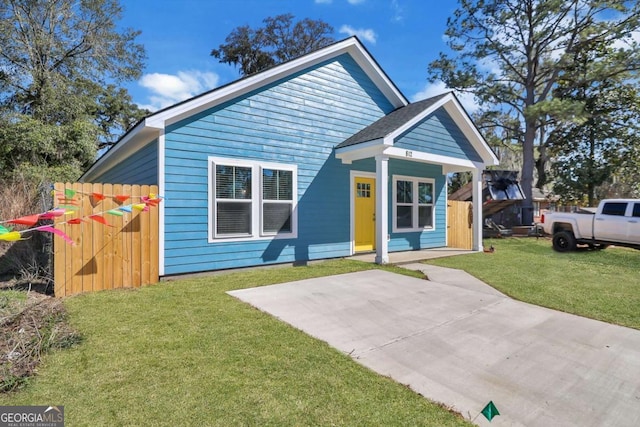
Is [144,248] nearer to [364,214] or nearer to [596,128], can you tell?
[364,214]

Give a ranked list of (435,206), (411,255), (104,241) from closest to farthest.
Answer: (104,241) → (411,255) → (435,206)

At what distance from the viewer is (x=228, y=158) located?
6.85 m

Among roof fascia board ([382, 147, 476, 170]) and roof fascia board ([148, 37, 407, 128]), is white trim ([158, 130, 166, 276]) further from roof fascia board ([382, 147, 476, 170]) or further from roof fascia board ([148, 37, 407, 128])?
roof fascia board ([382, 147, 476, 170])

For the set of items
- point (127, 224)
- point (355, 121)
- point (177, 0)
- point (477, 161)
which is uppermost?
point (177, 0)

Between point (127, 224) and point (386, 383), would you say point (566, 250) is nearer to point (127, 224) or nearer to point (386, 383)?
point (386, 383)

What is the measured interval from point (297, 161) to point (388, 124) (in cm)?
256

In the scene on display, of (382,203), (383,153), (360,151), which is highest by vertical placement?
(360,151)

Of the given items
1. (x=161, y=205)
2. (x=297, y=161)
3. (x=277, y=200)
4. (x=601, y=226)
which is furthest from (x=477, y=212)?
(x=161, y=205)

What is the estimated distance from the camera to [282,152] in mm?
7625

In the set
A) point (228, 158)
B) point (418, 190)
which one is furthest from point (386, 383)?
point (418, 190)

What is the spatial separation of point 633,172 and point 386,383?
26.2 meters

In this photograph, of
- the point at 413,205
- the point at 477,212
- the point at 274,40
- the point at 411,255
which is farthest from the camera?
the point at 274,40

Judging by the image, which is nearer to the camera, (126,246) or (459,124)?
(126,246)

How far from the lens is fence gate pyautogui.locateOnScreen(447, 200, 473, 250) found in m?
11.4
